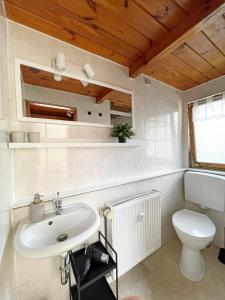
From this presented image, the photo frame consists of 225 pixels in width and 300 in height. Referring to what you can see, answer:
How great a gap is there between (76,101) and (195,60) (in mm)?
1265

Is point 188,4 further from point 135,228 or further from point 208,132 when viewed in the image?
point 135,228

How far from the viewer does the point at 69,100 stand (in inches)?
45.9

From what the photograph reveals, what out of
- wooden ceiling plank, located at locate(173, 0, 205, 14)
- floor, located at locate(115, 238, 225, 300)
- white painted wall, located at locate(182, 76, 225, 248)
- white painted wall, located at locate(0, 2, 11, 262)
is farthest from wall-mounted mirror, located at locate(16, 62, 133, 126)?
floor, located at locate(115, 238, 225, 300)

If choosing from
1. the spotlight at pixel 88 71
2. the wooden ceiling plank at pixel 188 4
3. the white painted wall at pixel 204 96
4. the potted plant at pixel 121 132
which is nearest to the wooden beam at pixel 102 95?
the spotlight at pixel 88 71

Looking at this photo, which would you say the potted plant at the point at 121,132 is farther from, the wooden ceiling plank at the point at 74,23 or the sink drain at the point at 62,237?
the sink drain at the point at 62,237

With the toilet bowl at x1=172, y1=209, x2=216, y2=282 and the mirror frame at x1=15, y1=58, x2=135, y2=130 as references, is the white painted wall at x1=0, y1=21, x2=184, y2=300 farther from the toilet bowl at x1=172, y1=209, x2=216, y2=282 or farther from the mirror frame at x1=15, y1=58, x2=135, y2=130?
the toilet bowl at x1=172, y1=209, x2=216, y2=282

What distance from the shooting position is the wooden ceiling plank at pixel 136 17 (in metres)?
0.87

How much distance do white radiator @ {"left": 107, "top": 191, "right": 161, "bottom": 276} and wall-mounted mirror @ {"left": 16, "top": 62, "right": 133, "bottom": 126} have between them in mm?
801

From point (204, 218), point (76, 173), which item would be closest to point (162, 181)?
point (204, 218)

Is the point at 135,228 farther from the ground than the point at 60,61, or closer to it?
closer to it

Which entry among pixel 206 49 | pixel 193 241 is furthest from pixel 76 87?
pixel 193 241

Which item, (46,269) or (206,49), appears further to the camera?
(206,49)

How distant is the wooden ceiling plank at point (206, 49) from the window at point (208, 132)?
412mm

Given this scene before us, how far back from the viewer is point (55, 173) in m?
1.07
